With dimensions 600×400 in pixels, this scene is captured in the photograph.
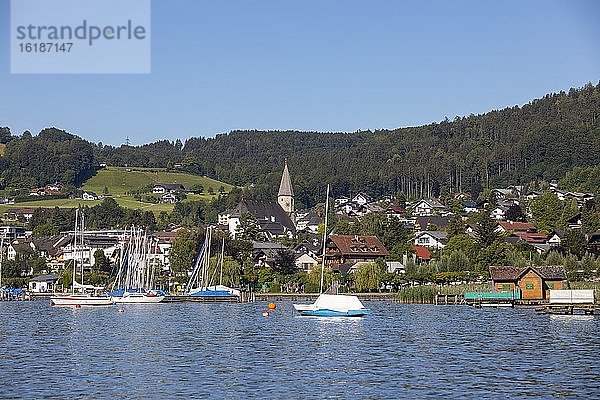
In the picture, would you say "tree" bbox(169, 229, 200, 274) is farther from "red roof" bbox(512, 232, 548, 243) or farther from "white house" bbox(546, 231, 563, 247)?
"white house" bbox(546, 231, 563, 247)

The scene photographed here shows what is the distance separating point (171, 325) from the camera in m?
58.7

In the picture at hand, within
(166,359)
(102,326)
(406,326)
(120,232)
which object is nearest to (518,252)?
(406,326)

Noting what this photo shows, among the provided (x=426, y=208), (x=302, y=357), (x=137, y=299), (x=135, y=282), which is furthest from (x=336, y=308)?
(x=426, y=208)

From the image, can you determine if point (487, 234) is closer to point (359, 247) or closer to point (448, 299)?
point (359, 247)

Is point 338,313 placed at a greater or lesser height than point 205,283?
lesser

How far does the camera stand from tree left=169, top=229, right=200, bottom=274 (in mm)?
109250

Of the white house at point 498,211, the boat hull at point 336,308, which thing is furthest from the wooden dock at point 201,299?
the white house at point 498,211

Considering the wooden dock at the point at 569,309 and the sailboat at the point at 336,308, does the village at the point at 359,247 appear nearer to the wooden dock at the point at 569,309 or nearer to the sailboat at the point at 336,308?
the wooden dock at the point at 569,309

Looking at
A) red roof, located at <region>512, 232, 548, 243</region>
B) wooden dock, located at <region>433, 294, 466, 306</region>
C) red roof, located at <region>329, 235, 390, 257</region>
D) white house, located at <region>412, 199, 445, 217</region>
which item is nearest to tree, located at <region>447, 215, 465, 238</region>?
red roof, located at <region>512, 232, 548, 243</region>

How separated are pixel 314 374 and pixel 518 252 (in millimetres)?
70750

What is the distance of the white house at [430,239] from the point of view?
5460 inches

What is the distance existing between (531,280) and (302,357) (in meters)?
46.5

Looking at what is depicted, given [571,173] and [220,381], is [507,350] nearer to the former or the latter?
[220,381]

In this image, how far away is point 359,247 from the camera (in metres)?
120
